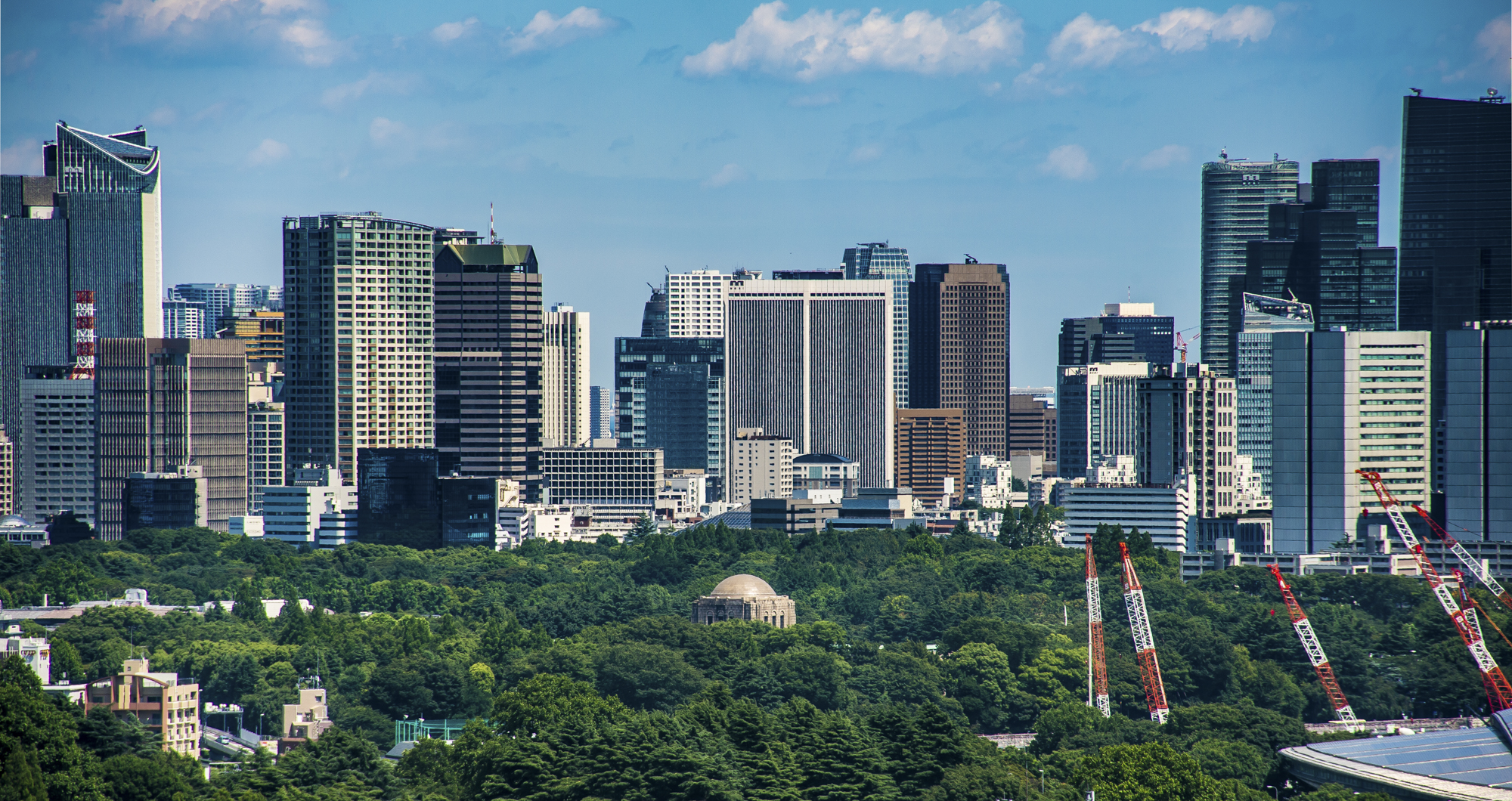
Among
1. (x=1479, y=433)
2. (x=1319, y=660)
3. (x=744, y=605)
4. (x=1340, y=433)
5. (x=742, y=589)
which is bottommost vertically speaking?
(x=1319, y=660)

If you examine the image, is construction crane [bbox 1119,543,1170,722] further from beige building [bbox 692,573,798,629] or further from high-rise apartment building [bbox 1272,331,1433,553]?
high-rise apartment building [bbox 1272,331,1433,553]

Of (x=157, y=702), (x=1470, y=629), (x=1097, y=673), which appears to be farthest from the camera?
(x=1470, y=629)

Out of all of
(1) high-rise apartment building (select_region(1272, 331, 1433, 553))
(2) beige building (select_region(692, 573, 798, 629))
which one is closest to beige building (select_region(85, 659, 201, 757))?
(2) beige building (select_region(692, 573, 798, 629))

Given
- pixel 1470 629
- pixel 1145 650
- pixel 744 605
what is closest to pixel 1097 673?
pixel 1145 650

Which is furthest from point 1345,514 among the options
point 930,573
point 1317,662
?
point 1317,662

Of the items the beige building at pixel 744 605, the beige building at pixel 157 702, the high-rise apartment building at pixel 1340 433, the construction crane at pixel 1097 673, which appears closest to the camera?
the beige building at pixel 157 702

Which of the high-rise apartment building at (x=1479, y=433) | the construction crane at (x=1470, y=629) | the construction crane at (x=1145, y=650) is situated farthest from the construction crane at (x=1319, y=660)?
the high-rise apartment building at (x=1479, y=433)

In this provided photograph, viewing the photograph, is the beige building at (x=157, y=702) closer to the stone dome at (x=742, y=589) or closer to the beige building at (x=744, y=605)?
the beige building at (x=744, y=605)

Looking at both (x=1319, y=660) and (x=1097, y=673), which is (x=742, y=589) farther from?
(x=1319, y=660)
